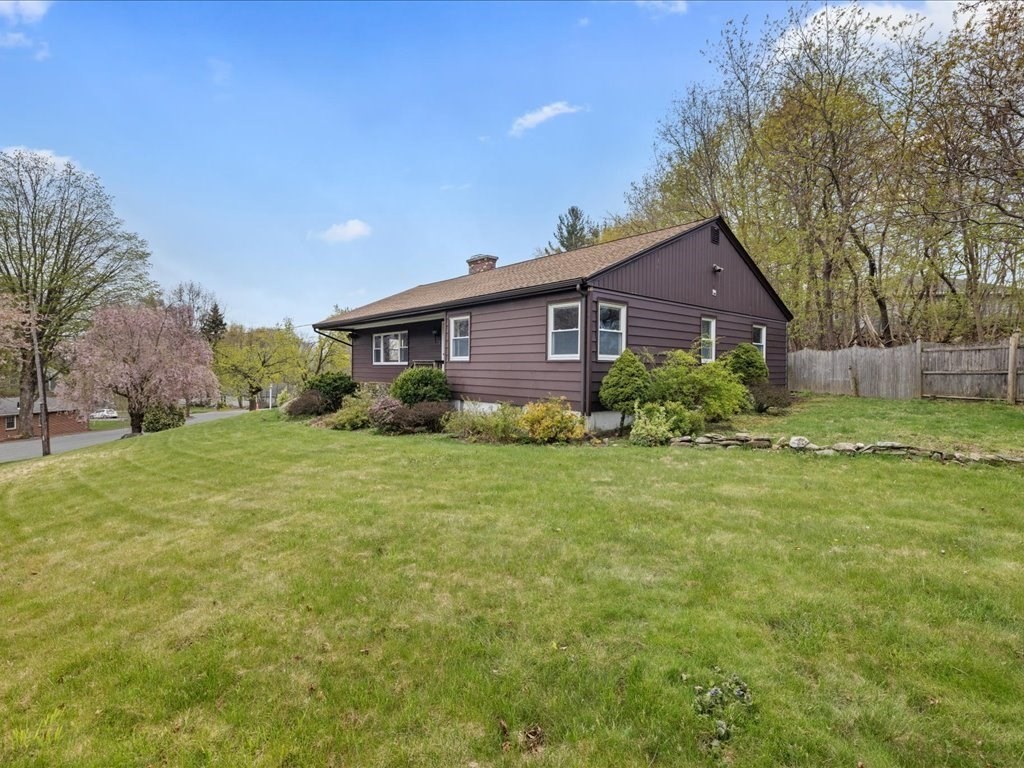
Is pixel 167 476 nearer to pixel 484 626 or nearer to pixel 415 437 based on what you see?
pixel 415 437

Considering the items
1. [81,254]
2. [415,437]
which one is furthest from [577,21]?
Result: [81,254]

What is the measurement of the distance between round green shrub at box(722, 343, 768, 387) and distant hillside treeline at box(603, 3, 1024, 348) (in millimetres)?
4309

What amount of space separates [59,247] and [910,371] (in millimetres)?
36498

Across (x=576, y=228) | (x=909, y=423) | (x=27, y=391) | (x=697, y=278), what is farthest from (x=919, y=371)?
(x=27, y=391)

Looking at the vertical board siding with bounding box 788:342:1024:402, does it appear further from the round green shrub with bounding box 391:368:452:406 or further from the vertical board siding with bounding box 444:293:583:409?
the round green shrub with bounding box 391:368:452:406

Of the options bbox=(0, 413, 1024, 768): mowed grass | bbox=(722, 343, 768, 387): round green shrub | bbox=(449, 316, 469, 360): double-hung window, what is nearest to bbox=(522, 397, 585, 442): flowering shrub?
bbox=(0, 413, 1024, 768): mowed grass

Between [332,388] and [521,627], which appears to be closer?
[521,627]

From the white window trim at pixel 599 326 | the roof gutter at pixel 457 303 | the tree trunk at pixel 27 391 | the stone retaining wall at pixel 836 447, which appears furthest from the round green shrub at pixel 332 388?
the tree trunk at pixel 27 391

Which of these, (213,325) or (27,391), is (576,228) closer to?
(213,325)

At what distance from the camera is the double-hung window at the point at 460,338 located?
42.6 feet

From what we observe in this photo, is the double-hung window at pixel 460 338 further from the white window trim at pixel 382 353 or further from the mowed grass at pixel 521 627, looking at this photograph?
the mowed grass at pixel 521 627

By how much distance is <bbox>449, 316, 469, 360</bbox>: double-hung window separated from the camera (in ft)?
42.6

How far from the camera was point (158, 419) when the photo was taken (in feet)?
60.5

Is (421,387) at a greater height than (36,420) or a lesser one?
A: greater
